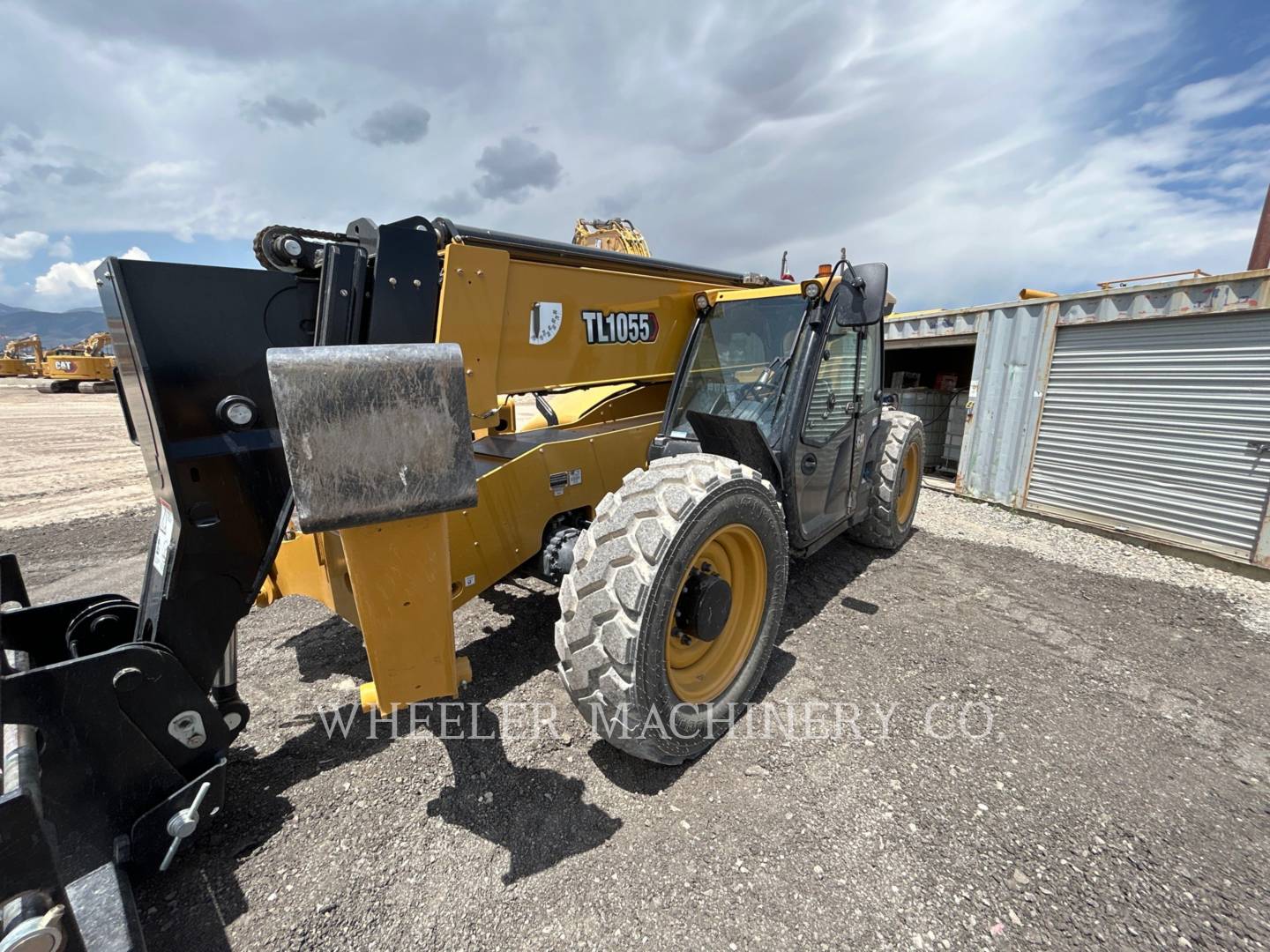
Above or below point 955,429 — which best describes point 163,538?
above

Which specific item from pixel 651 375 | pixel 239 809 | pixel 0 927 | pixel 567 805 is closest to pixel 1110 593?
pixel 651 375

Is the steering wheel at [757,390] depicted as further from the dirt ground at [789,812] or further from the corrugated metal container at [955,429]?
the corrugated metal container at [955,429]

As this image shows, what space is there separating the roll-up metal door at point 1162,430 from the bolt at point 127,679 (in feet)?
25.6

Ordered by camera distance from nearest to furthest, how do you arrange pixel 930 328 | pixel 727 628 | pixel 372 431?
1. pixel 372 431
2. pixel 727 628
3. pixel 930 328

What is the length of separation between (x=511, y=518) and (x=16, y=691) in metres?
1.66

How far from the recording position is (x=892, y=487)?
4.86 m

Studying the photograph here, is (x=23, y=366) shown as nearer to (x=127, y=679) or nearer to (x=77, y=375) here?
(x=77, y=375)

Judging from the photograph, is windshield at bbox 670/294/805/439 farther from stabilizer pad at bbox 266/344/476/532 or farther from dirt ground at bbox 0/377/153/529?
dirt ground at bbox 0/377/153/529

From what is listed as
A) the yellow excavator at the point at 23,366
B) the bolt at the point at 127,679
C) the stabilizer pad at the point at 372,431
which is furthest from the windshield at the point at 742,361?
the yellow excavator at the point at 23,366

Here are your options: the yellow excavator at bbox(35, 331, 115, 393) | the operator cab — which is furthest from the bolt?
the yellow excavator at bbox(35, 331, 115, 393)

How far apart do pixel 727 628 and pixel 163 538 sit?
2.40 metres

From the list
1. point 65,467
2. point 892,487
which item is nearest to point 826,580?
point 892,487

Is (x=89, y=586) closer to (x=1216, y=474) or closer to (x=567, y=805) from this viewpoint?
(x=567, y=805)

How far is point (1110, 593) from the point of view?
14.8 ft
